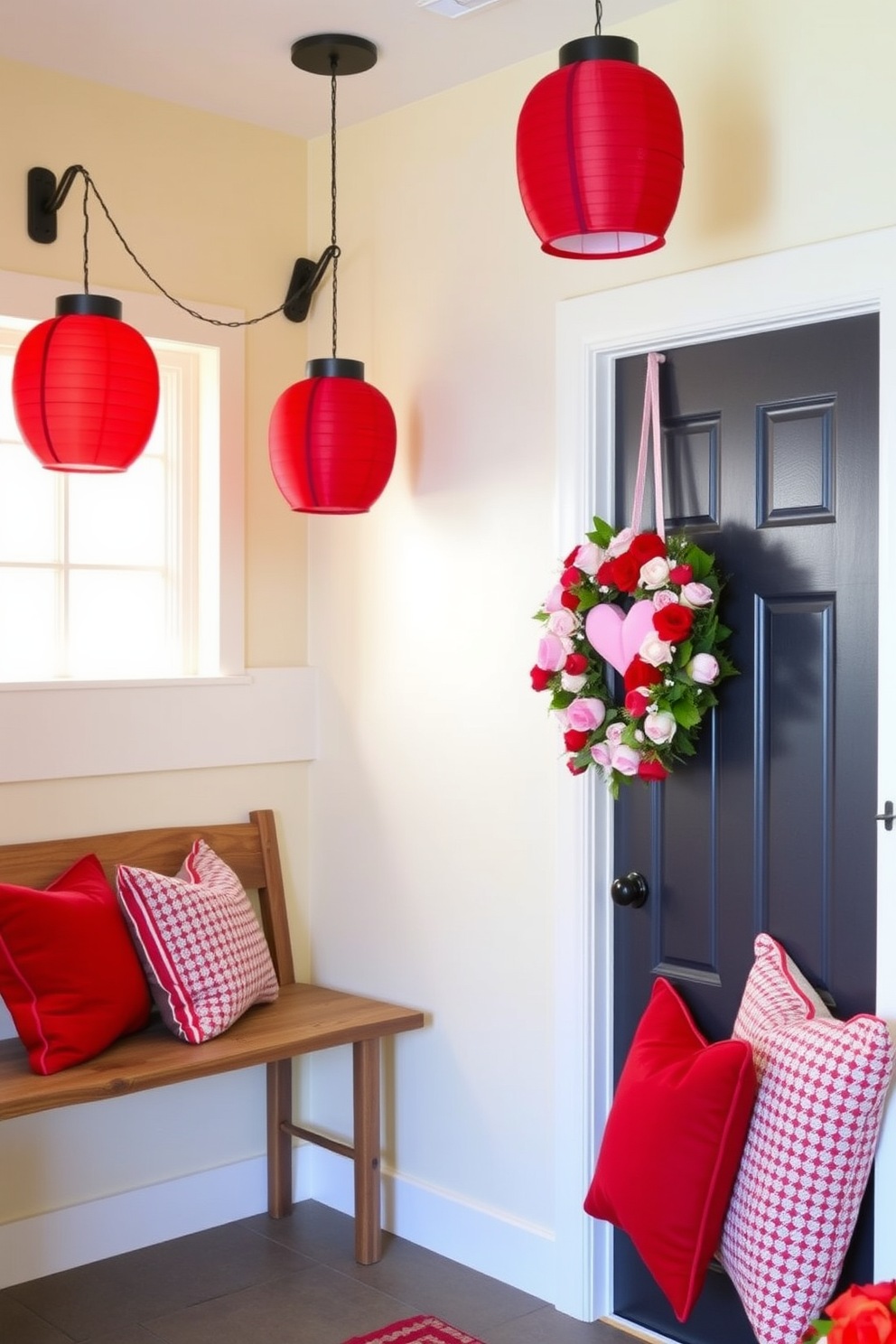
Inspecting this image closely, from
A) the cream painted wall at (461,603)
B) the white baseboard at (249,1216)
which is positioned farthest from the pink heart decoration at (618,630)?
the white baseboard at (249,1216)

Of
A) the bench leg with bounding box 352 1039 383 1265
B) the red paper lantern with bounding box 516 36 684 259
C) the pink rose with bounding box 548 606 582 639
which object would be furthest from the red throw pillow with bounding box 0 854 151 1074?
the red paper lantern with bounding box 516 36 684 259

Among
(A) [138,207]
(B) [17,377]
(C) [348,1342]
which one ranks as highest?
(A) [138,207]

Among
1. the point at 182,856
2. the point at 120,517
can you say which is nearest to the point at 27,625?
the point at 120,517

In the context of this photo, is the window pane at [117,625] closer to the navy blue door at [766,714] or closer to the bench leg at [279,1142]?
the bench leg at [279,1142]

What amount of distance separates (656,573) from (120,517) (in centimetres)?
145

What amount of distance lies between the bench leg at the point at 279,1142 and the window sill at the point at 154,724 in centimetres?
79

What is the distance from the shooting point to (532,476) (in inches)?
122

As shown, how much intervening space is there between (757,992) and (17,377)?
182cm

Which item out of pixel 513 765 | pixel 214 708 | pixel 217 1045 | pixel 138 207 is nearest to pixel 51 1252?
pixel 217 1045

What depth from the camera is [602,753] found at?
275 centimetres

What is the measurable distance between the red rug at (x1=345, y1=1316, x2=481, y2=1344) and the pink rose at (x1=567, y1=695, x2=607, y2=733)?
1.26 m

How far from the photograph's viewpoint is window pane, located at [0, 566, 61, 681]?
3.24m

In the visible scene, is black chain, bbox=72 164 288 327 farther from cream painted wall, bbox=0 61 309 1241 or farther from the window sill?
the window sill

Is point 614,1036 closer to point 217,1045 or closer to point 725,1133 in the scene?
point 725,1133
